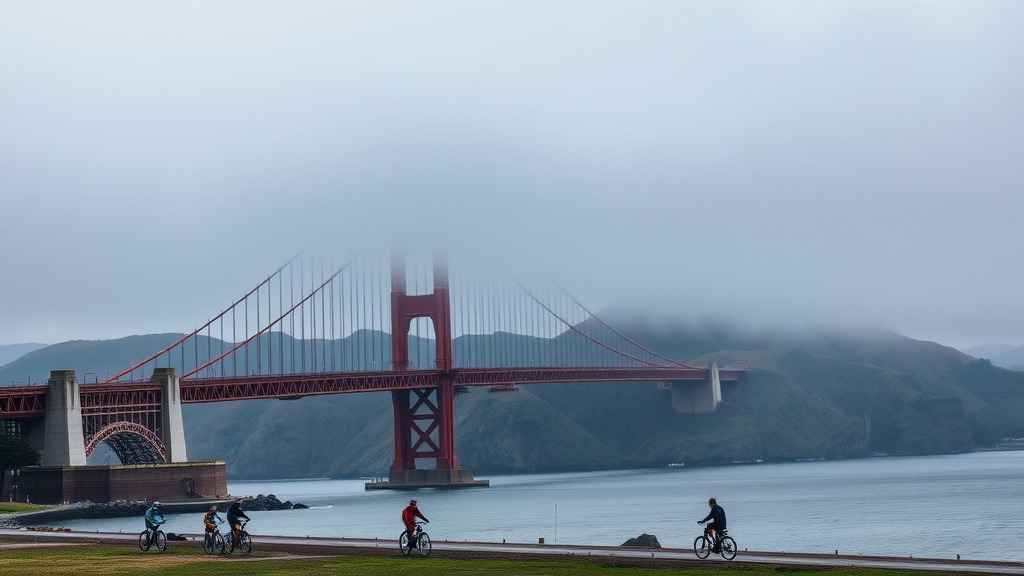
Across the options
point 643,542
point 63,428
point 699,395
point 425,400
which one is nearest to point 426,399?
point 425,400

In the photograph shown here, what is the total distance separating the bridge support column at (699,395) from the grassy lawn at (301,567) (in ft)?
502

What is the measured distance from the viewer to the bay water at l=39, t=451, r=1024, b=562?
177ft

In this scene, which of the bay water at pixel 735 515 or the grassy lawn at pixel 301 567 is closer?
the grassy lawn at pixel 301 567

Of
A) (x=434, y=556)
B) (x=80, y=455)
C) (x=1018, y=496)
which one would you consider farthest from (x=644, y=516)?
(x=434, y=556)

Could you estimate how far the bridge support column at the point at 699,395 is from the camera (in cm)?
18925

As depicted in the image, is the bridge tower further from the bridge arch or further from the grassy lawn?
the grassy lawn

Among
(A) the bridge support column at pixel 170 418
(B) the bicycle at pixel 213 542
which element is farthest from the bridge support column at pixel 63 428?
(B) the bicycle at pixel 213 542

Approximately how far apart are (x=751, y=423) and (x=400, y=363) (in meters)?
81.1

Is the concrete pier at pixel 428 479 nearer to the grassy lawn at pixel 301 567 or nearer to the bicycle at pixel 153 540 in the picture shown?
the bicycle at pixel 153 540

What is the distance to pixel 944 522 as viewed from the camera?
209 feet

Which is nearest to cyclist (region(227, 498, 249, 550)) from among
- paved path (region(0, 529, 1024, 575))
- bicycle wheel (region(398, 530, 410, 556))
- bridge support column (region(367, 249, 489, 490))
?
paved path (region(0, 529, 1024, 575))

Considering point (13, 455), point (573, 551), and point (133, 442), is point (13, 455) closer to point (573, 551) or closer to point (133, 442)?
point (133, 442)

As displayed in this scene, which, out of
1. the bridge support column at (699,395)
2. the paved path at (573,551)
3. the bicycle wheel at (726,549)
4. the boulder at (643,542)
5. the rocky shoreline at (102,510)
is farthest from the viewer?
the bridge support column at (699,395)

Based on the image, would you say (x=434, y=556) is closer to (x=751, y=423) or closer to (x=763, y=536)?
(x=763, y=536)
